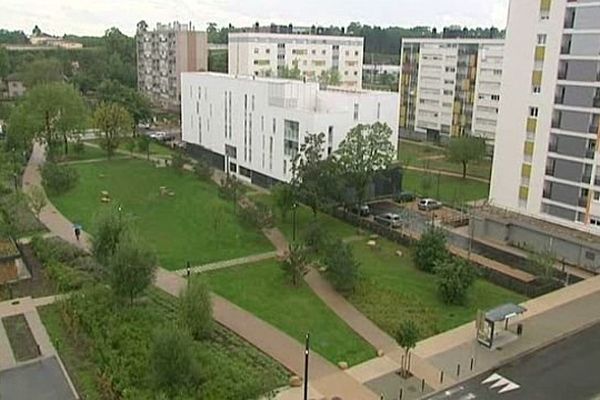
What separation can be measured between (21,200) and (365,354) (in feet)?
100

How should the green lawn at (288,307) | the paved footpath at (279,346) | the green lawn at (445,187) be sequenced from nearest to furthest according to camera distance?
the paved footpath at (279,346) → the green lawn at (288,307) → the green lawn at (445,187)

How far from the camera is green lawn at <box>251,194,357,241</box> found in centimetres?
4625

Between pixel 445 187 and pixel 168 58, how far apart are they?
68125mm

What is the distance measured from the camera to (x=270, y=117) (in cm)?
5812

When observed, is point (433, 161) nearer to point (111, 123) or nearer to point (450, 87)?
point (450, 87)

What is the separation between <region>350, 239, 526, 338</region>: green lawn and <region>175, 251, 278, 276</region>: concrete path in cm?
613

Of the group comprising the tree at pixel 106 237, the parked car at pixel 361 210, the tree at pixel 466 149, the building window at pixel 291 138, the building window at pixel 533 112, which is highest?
the building window at pixel 533 112

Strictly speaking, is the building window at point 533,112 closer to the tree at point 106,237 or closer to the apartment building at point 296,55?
the tree at point 106,237

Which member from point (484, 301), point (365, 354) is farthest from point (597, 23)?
point (365, 354)

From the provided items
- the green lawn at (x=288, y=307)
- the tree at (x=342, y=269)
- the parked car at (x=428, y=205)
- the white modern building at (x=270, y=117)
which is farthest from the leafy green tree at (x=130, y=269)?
the parked car at (x=428, y=205)

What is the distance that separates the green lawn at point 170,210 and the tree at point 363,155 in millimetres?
8894

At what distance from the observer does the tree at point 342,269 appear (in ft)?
Answer: 114

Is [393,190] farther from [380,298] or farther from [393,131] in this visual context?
[380,298]

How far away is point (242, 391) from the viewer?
22.6 m
